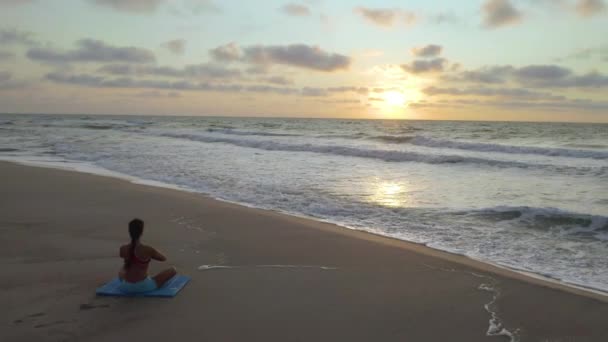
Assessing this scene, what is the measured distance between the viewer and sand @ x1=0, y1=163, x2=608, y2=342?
3.92 meters

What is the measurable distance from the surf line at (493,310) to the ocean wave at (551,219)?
334 cm

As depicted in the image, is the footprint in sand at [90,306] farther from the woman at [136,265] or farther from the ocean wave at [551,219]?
the ocean wave at [551,219]

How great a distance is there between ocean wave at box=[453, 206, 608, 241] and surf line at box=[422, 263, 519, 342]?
334 centimetres

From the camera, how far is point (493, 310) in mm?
4441

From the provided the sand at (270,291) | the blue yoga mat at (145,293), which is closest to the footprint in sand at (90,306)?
the sand at (270,291)

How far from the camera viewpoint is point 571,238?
747 cm

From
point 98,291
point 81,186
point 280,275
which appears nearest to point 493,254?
point 280,275

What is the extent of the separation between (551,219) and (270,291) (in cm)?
632

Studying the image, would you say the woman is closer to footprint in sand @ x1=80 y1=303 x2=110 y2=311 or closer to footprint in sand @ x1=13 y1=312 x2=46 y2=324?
footprint in sand @ x1=80 y1=303 x2=110 y2=311

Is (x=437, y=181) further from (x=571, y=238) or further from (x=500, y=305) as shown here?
(x=500, y=305)

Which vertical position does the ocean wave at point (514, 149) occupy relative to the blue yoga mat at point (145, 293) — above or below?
above

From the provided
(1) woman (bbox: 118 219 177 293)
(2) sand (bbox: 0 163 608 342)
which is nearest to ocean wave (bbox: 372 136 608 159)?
(2) sand (bbox: 0 163 608 342)

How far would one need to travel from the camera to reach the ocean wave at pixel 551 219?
787 cm

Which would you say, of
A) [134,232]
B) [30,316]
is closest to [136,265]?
[134,232]
